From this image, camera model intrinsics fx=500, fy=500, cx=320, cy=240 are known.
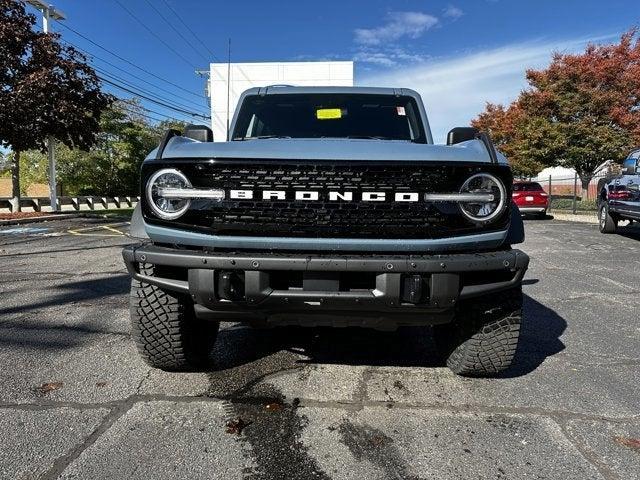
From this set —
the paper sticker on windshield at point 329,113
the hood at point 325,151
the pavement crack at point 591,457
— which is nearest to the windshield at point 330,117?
the paper sticker on windshield at point 329,113

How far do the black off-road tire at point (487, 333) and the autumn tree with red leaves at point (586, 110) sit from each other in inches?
725

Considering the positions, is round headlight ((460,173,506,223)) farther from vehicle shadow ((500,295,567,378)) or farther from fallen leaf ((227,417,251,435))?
fallen leaf ((227,417,251,435))

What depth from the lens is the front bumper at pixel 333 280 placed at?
2.30 meters

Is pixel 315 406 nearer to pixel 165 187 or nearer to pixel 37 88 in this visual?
pixel 165 187

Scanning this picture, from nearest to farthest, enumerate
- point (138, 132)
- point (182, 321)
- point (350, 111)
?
1. point (182, 321)
2. point (350, 111)
3. point (138, 132)

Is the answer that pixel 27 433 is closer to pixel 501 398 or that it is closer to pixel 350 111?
pixel 501 398

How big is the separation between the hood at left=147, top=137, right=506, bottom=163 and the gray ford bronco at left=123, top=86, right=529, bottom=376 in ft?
0.03

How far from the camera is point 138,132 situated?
31781 millimetres

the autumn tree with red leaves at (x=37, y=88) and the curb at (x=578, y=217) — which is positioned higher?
the autumn tree with red leaves at (x=37, y=88)

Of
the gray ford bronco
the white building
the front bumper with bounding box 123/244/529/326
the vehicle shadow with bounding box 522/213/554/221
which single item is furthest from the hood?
the white building

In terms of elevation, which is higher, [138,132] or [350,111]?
[138,132]

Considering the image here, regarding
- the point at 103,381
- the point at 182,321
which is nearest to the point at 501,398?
the point at 182,321

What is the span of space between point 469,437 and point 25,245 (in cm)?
969

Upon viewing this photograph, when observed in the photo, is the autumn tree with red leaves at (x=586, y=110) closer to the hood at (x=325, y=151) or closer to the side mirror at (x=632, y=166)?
the side mirror at (x=632, y=166)
